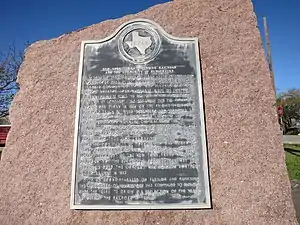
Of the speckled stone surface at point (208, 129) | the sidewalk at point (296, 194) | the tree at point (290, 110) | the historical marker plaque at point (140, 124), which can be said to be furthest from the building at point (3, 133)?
the tree at point (290, 110)

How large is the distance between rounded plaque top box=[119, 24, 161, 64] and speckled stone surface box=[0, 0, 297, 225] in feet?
0.73

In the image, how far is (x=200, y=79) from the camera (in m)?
3.58

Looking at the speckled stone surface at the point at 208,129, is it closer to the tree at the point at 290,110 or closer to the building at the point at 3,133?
the building at the point at 3,133

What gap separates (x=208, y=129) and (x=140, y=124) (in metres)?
0.77

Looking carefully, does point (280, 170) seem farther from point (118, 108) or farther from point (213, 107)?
point (118, 108)

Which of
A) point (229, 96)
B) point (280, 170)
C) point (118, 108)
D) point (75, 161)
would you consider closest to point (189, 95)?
point (229, 96)

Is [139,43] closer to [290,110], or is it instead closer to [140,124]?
[140,124]

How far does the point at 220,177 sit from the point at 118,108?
137cm

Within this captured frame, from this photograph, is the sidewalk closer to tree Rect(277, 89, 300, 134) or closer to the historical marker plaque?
the historical marker plaque

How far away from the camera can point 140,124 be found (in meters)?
3.44

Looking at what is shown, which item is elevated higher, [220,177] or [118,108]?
[118,108]

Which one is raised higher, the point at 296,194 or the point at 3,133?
the point at 3,133

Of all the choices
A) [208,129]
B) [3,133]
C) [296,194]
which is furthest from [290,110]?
[208,129]

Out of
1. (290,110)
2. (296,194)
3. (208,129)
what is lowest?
(296,194)
